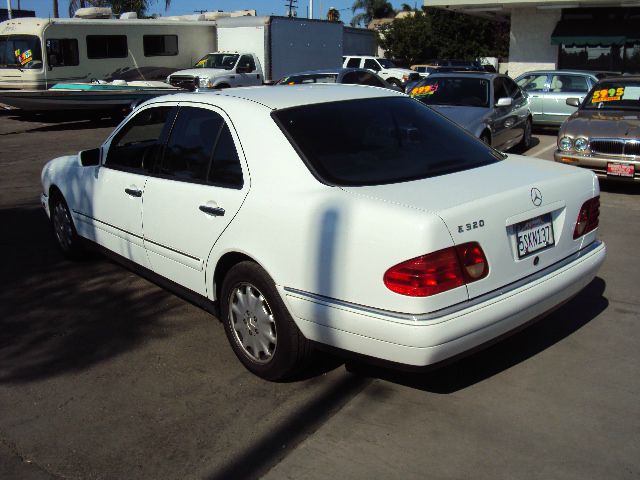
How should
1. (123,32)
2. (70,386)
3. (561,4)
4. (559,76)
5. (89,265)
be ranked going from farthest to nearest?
1. (561,4)
2. (123,32)
3. (559,76)
4. (89,265)
5. (70,386)

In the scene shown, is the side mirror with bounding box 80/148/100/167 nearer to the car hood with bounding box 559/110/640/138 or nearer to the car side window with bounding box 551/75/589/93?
the car hood with bounding box 559/110/640/138

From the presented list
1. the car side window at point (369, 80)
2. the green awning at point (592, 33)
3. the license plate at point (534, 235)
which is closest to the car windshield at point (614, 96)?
the license plate at point (534, 235)

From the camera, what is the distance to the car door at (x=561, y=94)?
47.0 feet

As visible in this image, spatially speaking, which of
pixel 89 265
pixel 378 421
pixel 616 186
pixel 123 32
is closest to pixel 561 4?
pixel 123 32

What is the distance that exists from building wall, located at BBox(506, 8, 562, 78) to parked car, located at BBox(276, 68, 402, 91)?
11.4 m

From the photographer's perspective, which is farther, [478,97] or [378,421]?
[478,97]

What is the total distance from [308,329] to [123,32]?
20590mm

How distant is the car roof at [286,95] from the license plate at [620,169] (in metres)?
4.88

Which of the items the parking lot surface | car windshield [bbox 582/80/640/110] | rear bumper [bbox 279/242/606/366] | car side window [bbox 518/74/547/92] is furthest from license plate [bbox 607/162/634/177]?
car side window [bbox 518/74/547/92]

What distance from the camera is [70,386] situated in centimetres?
397

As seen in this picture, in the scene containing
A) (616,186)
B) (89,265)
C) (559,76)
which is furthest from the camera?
(559,76)

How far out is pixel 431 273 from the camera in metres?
3.15

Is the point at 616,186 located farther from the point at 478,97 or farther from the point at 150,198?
the point at 150,198

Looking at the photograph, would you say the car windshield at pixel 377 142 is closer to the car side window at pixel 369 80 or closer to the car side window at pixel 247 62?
the car side window at pixel 369 80
